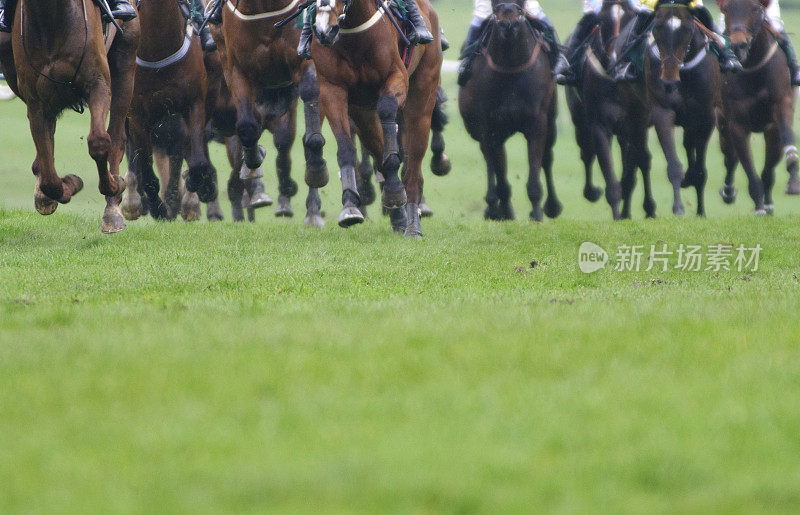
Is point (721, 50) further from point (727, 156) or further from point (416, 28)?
point (416, 28)

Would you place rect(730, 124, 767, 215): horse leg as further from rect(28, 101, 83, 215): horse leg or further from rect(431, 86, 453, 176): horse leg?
rect(28, 101, 83, 215): horse leg

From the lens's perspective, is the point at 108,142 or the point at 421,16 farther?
the point at 421,16

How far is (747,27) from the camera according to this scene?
15.2 meters

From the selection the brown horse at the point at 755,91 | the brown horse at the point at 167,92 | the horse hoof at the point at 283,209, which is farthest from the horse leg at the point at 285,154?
the brown horse at the point at 755,91

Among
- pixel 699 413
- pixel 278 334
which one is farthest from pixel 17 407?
pixel 699 413

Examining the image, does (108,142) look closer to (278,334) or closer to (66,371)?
(278,334)

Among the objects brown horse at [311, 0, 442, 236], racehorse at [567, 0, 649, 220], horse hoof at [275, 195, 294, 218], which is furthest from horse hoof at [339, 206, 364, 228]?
racehorse at [567, 0, 649, 220]

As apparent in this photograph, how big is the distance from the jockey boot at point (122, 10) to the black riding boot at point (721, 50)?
7447 mm

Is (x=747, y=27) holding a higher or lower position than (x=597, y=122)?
higher

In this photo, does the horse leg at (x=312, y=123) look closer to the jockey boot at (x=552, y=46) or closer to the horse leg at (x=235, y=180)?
the horse leg at (x=235, y=180)

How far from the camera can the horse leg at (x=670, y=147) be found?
50.0 ft

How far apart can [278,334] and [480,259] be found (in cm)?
437

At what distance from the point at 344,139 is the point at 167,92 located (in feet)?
9.65

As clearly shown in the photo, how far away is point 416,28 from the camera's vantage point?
11.4m
